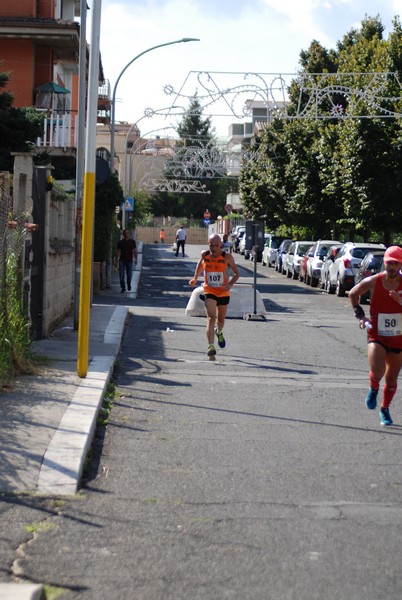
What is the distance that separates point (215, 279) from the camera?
15117mm

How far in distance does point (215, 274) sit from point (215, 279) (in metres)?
0.07

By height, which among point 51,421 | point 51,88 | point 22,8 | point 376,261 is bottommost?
point 51,421

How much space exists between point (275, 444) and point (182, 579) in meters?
3.69

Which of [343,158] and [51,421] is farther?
[343,158]

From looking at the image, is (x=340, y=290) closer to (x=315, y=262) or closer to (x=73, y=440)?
(x=315, y=262)

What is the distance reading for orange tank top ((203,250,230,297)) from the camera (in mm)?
15117

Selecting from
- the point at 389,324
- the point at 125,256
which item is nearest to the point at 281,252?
the point at 125,256

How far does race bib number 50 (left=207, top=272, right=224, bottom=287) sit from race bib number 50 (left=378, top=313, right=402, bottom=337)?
550cm

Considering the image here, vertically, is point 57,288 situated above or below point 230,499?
above

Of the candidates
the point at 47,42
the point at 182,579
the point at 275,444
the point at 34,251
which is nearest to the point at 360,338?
the point at 34,251

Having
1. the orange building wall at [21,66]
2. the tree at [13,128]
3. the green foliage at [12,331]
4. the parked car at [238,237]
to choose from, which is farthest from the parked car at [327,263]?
the parked car at [238,237]

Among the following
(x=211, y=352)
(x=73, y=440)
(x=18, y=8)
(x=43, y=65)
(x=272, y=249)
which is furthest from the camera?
(x=272, y=249)

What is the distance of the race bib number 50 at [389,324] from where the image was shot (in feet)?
32.1

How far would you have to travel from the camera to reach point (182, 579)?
16.8ft
